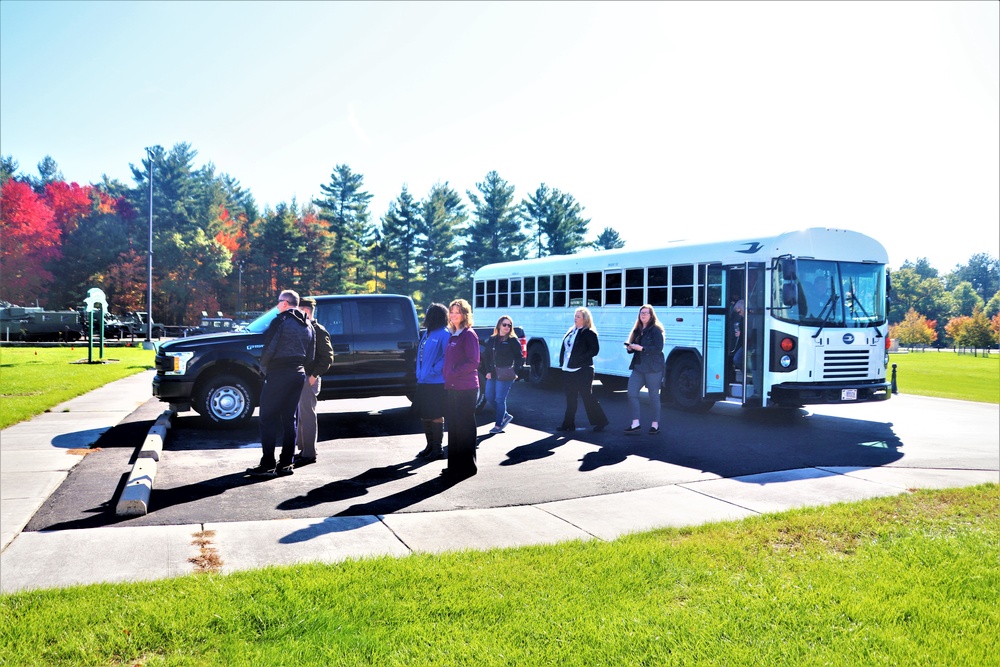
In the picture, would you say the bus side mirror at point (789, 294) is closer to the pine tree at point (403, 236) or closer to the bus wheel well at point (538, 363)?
the bus wheel well at point (538, 363)

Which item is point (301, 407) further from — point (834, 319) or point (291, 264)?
point (291, 264)

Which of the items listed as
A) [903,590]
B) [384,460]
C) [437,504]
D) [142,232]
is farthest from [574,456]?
[142,232]

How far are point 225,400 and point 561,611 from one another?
9231 mm

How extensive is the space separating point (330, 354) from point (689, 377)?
8052 millimetres

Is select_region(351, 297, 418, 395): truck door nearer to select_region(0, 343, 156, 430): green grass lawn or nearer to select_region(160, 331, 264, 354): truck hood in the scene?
select_region(160, 331, 264, 354): truck hood

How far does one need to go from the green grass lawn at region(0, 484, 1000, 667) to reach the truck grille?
7728mm

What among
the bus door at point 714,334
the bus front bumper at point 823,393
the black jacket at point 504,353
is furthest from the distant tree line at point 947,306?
the black jacket at point 504,353

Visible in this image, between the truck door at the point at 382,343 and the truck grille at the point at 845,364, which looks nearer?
the truck door at the point at 382,343

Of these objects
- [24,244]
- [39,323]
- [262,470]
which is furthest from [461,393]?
[24,244]

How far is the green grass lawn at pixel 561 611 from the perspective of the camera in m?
4.28

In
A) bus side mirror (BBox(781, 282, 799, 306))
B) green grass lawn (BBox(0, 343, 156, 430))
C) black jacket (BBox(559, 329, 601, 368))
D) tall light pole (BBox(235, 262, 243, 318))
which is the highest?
tall light pole (BBox(235, 262, 243, 318))

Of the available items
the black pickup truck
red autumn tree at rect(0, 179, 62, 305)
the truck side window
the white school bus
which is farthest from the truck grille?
red autumn tree at rect(0, 179, 62, 305)

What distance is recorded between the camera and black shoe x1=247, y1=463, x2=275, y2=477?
913cm

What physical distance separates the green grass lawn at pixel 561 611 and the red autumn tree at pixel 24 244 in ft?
185
